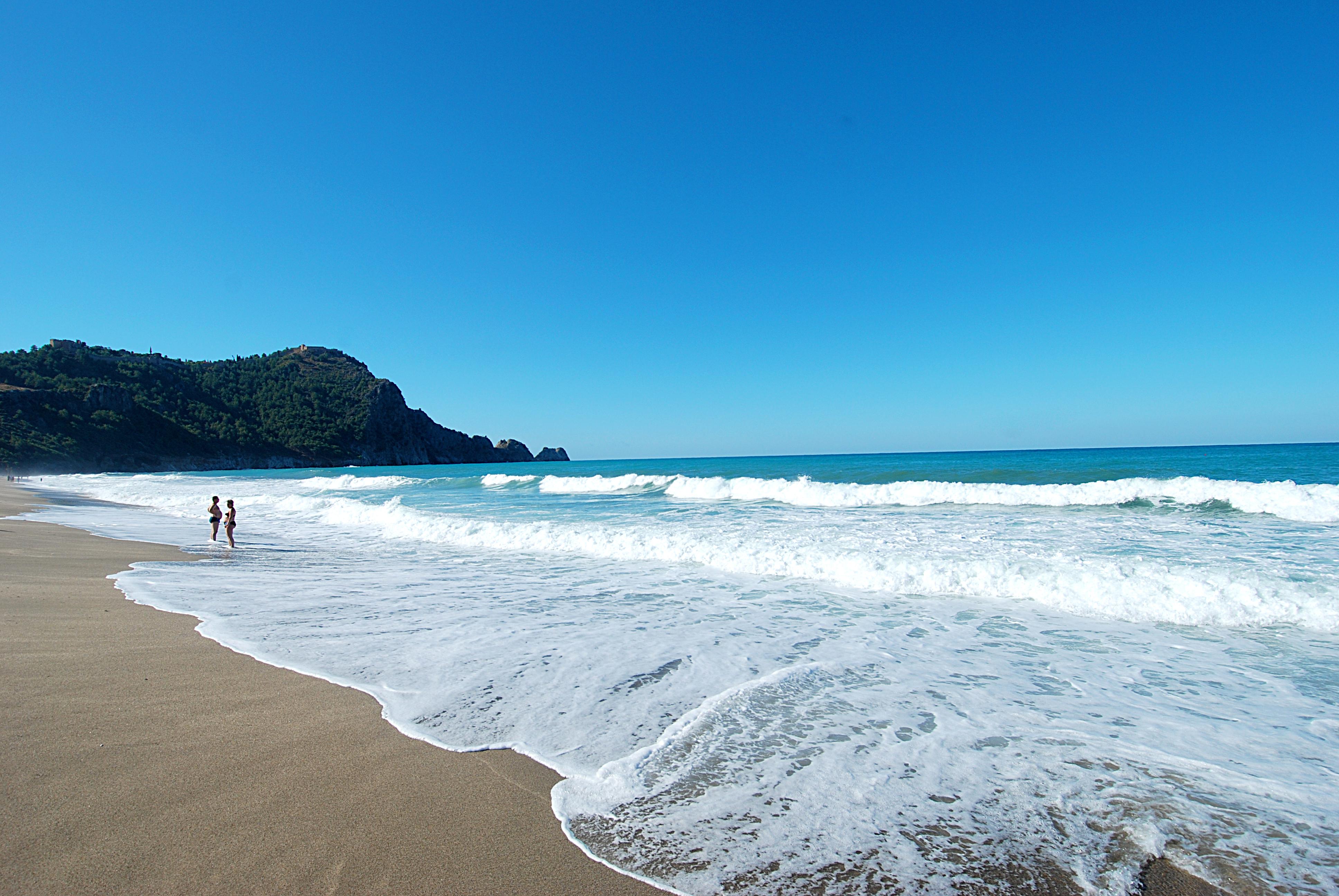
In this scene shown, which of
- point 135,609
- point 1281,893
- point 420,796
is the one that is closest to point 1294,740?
point 1281,893

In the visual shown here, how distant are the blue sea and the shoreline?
0.47ft

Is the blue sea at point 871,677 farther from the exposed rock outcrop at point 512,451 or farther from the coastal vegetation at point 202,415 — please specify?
the exposed rock outcrop at point 512,451

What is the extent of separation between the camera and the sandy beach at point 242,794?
234 centimetres

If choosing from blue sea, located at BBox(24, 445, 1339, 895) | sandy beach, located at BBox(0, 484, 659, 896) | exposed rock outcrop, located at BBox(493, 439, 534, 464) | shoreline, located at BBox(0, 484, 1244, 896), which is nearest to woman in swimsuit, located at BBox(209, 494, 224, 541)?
blue sea, located at BBox(24, 445, 1339, 895)

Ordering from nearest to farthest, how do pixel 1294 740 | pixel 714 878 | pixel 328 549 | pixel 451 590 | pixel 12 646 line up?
pixel 714 878 → pixel 1294 740 → pixel 12 646 → pixel 451 590 → pixel 328 549

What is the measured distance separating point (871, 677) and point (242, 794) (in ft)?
14.5

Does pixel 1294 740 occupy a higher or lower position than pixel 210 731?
lower

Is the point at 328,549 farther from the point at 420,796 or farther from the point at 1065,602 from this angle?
the point at 1065,602

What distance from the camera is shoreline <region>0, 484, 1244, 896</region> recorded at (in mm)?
2291

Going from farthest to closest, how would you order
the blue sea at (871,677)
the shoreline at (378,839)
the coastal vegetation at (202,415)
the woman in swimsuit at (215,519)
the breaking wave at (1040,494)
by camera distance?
1. the coastal vegetation at (202,415)
2. the woman in swimsuit at (215,519)
3. the breaking wave at (1040,494)
4. the blue sea at (871,677)
5. the shoreline at (378,839)

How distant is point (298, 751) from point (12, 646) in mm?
3881

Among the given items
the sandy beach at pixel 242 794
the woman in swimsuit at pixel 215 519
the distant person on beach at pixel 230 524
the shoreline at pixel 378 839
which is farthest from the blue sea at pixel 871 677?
the woman in swimsuit at pixel 215 519

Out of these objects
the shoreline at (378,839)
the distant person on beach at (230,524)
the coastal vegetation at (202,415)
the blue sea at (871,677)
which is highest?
the coastal vegetation at (202,415)

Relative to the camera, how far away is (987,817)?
9.68ft
